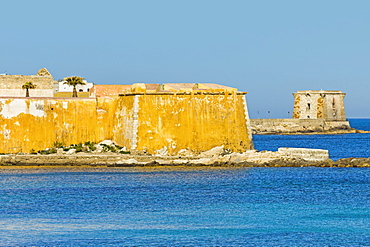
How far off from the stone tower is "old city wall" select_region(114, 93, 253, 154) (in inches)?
1471

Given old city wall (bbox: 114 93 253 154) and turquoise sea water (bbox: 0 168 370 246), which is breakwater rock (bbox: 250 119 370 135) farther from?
turquoise sea water (bbox: 0 168 370 246)

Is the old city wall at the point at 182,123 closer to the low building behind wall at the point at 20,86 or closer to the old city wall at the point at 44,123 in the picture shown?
the old city wall at the point at 44,123

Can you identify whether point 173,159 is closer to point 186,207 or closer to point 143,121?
point 143,121

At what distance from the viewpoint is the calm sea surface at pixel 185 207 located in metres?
16.3

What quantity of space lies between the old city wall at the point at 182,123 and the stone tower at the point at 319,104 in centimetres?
3738

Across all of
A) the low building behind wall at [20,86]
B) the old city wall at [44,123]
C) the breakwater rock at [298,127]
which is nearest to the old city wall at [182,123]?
the old city wall at [44,123]

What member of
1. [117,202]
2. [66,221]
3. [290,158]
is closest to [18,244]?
[66,221]

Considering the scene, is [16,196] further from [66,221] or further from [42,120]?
[42,120]

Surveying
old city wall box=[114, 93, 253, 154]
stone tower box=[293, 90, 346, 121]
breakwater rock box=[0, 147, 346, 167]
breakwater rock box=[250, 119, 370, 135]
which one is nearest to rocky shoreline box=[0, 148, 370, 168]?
breakwater rock box=[0, 147, 346, 167]

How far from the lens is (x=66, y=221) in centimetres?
1802

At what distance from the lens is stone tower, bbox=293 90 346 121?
218 feet

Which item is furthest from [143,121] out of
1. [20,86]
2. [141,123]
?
[20,86]

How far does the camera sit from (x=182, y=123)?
29.3 metres

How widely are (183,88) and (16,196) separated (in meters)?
10.4
